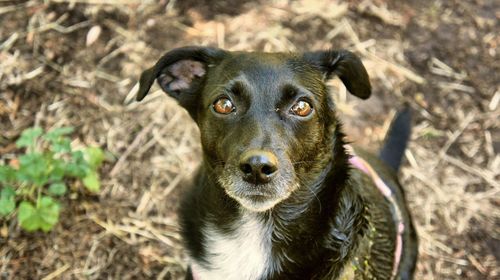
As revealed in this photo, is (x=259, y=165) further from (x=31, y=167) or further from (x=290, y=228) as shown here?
(x=31, y=167)

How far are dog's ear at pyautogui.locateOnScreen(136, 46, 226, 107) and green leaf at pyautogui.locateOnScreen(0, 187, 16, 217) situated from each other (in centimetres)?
143

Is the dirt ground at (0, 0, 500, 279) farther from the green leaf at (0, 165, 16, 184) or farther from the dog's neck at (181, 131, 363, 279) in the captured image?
the dog's neck at (181, 131, 363, 279)

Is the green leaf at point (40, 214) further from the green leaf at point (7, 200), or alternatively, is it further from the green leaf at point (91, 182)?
the green leaf at point (91, 182)

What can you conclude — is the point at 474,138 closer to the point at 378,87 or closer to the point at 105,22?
the point at 378,87

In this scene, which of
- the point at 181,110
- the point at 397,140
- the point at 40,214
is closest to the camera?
the point at 40,214

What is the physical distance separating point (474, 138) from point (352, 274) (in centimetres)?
271

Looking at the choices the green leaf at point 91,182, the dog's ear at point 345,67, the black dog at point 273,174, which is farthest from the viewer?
the green leaf at point 91,182

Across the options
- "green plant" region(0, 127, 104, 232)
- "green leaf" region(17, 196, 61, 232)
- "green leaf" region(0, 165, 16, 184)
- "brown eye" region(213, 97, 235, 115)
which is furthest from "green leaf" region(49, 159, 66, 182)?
"brown eye" region(213, 97, 235, 115)

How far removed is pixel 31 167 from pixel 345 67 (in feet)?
7.69

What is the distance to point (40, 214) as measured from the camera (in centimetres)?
435

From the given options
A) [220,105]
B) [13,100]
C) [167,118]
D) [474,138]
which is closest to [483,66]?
[474,138]

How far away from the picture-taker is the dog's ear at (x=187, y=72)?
12.0ft

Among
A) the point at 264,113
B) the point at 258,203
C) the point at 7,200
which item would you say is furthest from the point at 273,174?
the point at 7,200

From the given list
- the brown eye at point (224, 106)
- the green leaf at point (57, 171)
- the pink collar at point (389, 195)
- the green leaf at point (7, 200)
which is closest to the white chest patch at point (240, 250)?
the brown eye at point (224, 106)
